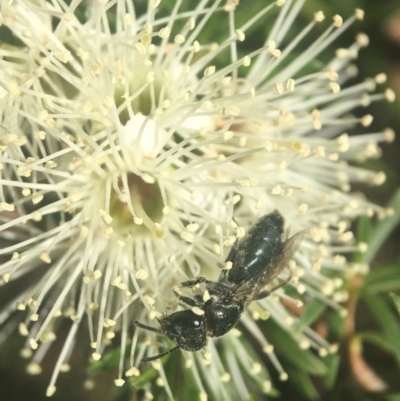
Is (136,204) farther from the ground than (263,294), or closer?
farther from the ground

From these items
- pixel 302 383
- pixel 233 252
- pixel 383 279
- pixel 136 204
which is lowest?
pixel 302 383

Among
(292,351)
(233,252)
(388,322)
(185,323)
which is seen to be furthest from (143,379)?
(388,322)

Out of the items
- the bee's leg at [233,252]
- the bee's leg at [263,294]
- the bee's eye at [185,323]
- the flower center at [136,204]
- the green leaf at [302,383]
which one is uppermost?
the flower center at [136,204]

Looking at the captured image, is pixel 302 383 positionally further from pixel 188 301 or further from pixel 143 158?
pixel 143 158

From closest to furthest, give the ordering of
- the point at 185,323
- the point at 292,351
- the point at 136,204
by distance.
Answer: the point at 185,323, the point at 136,204, the point at 292,351

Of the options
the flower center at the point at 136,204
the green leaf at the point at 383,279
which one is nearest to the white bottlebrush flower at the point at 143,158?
the flower center at the point at 136,204

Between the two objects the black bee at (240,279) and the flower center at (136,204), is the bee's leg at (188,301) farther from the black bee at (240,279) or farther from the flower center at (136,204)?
the flower center at (136,204)

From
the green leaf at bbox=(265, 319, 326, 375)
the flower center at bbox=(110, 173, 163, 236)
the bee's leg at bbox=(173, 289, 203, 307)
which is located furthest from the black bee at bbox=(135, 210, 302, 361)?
the green leaf at bbox=(265, 319, 326, 375)

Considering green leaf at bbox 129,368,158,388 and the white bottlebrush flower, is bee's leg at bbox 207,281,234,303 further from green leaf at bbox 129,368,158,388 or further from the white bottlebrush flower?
green leaf at bbox 129,368,158,388
